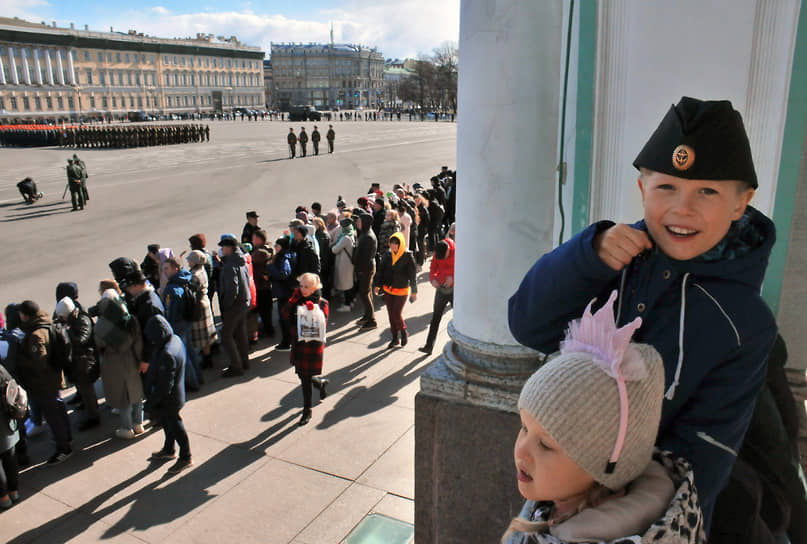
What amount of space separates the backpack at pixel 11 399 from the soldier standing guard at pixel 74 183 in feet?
50.8

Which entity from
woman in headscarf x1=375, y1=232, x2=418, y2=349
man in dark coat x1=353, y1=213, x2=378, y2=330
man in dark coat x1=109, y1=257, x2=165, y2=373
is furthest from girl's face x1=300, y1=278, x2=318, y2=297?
man in dark coat x1=353, y1=213, x2=378, y2=330

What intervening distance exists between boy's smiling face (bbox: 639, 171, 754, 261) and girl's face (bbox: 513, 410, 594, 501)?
58 centimetres

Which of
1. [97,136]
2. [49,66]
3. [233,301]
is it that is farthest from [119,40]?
[233,301]

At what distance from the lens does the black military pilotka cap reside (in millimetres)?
1374

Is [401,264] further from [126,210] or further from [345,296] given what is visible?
[126,210]

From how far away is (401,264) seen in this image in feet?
24.5

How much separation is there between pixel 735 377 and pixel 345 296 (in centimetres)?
837

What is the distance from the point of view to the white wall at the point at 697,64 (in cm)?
242

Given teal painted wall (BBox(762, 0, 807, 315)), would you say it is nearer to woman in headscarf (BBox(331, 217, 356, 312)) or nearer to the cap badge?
the cap badge

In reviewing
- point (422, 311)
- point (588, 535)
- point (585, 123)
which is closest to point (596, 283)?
point (588, 535)

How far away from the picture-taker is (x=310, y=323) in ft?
18.6

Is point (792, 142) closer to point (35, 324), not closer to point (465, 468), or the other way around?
point (465, 468)

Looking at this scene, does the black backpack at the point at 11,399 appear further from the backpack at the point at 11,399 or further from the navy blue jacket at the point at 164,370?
the navy blue jacket at the point at 164,370

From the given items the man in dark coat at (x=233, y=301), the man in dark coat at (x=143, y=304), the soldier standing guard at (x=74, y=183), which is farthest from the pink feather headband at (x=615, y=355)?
the soldier standing guard at (x=74, y=183)
